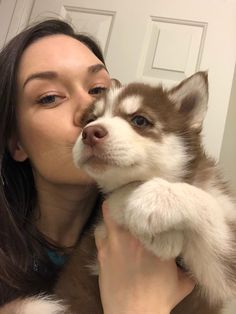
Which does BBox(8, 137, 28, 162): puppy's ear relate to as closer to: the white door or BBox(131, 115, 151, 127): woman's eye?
BBox(131, 115, 151, 127): woman's eye

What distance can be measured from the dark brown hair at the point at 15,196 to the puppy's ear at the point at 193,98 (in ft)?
2.32

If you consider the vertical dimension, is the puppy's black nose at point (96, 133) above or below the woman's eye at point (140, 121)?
below

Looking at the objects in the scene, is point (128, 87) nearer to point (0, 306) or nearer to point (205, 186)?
point (205, 186)

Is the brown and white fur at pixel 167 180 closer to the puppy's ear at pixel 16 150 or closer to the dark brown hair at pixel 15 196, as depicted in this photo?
the dark brown hair at pixel 15 196

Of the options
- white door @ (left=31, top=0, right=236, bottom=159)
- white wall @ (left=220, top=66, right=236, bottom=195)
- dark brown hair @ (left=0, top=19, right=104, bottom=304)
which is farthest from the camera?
white wall @ (left=220, top=66, right=236, bottom=195)

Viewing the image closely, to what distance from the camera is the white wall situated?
103 inches

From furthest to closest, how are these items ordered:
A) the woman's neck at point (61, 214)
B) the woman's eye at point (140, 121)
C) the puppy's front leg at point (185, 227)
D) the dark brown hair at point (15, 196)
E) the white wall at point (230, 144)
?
the white wall at point (230, 144) < the woman's neck at point (61, 214) < the dark brown hair at point (15, 196) < the woman's eye at point (140, 121) < the puppy's front leg at point (185, 227)

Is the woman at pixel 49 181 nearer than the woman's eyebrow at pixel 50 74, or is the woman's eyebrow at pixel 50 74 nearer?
the woman at pixel 49 181

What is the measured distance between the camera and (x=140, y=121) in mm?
1473

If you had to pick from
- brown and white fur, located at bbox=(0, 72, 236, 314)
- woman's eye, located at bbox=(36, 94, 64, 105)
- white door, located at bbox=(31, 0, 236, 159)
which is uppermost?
white door, located at bbox=(31, 0, 236, 159)

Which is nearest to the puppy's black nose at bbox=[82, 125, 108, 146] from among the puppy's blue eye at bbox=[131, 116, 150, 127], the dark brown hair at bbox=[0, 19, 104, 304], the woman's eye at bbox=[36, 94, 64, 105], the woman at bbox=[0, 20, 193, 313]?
the puppy's blue eye at bbox=[131, 116, 150, 127]

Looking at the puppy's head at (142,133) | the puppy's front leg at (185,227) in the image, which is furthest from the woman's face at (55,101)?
the puppy's front leg at (185,227)

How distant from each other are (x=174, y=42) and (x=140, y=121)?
4.20 ft

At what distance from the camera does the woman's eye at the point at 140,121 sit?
1465 millimetres
